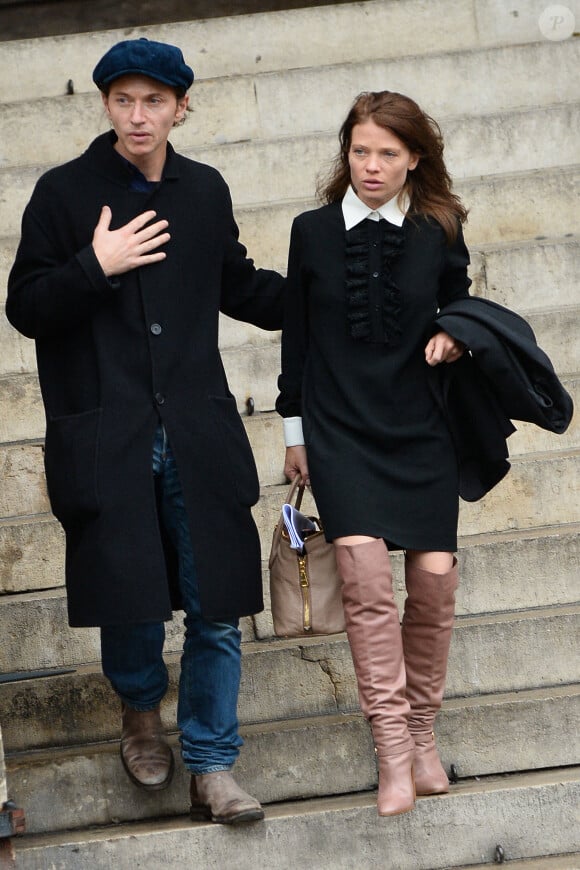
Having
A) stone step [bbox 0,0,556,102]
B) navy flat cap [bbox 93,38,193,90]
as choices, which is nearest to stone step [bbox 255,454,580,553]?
navy flat cap [bbox 93,38,193,90]

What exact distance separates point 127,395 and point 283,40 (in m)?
4.19

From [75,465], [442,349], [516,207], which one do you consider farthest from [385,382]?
[516,207]

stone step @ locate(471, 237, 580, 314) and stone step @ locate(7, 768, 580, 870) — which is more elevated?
stone step @ locate(471, 237, 580, 314)

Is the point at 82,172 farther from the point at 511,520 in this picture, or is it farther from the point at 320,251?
the point at 511,520

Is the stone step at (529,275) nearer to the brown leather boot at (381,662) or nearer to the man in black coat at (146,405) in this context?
the man in black coat at (146,405)

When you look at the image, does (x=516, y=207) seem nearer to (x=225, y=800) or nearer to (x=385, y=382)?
(x=385, y=382)

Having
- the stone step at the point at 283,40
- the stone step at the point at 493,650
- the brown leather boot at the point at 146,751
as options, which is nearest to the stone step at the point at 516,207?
the stone step at the point at 283,40

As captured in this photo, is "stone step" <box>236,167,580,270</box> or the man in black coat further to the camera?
"stone step" <box>236,167,580,270</box>

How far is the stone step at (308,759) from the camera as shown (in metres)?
4.03

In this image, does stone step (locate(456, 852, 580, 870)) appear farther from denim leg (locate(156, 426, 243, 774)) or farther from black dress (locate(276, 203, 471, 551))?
black dress (locate(276, 203, 471, 551))

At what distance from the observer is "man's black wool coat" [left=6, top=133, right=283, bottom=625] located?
3.64 metres

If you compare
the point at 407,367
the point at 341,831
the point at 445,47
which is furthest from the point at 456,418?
the point at 445,47

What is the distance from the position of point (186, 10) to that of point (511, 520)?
4198 millimetres

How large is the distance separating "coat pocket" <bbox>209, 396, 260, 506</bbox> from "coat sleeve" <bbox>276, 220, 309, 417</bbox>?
0.14 m
